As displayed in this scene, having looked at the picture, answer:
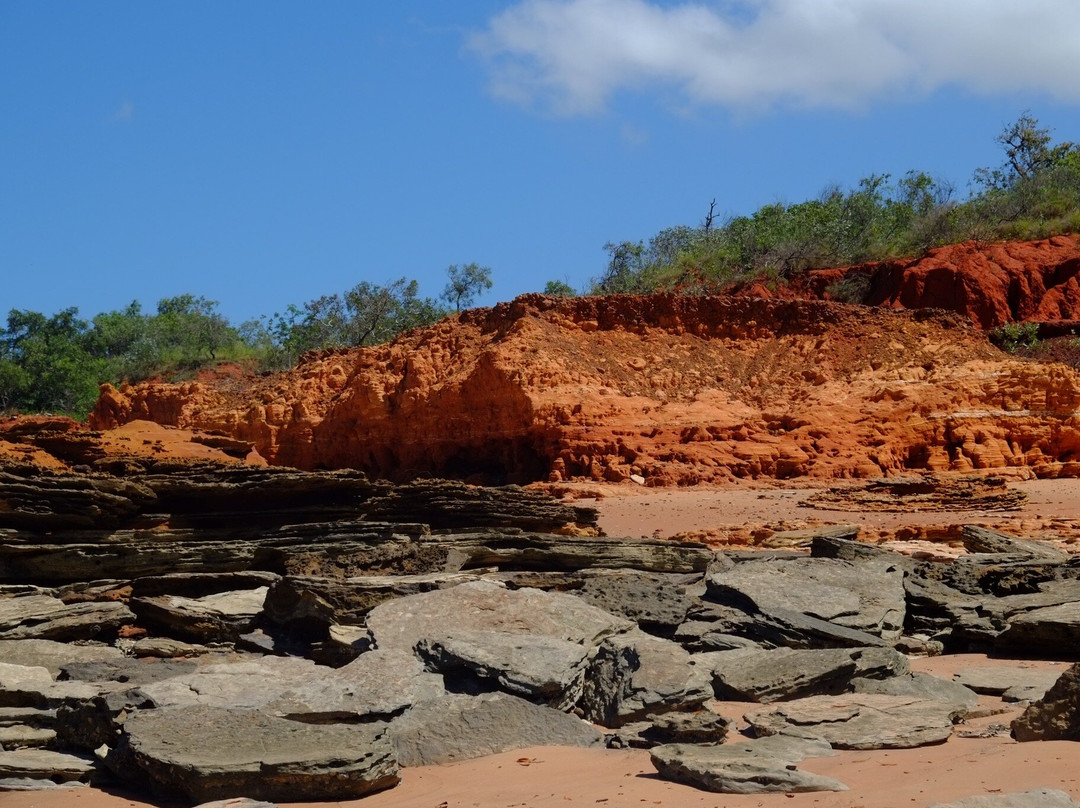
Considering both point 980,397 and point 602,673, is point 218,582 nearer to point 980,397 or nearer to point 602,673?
point 602,673

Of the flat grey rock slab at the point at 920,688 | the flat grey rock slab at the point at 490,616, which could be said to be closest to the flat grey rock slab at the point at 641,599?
the flat grey rock slab at the point at 490,616

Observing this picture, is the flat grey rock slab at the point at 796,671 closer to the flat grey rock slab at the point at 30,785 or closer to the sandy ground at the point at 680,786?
the sandy ground at the point at 680,786

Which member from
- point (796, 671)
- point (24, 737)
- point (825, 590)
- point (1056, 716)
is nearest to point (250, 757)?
point (24, 737)

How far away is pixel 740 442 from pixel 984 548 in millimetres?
10705

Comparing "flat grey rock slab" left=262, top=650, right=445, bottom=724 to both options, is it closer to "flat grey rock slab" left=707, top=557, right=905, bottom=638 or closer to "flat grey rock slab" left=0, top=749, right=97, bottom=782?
"flat grey rock slab" left=0, top=749, right=97, bottom=782

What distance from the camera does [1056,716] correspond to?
238 inches

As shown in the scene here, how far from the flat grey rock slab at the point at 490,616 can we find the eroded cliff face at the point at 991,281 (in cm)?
2476

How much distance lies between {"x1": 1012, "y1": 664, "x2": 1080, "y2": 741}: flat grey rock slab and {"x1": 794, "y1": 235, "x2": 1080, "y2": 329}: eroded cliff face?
26436 millimetres

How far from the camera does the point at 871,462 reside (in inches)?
910

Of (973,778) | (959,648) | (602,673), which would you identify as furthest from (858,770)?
(959,648)

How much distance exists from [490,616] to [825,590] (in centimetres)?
297

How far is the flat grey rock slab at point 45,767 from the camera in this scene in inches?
243

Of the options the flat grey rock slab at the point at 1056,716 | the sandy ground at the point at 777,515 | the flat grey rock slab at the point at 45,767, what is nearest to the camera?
A: the flat grey rock slab at the point at 1056,716

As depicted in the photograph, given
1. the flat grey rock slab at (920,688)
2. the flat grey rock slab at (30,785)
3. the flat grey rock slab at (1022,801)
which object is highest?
the flat grey rock slab at (1022,801)
